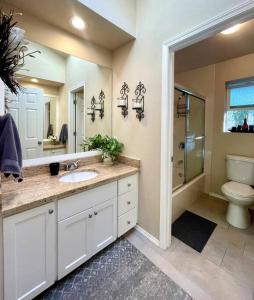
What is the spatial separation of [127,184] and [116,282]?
2.74ft

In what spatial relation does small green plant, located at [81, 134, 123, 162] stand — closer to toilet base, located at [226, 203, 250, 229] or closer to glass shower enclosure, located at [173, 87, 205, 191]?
glass shower enclosure, located at [173, 87, 205, 191]

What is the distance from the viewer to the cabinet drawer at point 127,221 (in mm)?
1778

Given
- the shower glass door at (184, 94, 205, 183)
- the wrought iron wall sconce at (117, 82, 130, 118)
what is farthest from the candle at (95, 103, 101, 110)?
the shower glass door at (184, 94, 205, 183)

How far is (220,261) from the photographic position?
62.2 inches

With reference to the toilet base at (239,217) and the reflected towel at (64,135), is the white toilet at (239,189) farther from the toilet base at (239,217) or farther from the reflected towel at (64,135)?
the reflected towel at (64,135)

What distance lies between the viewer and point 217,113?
→ 9.42 ft

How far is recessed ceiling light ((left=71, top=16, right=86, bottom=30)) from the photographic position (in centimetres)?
157

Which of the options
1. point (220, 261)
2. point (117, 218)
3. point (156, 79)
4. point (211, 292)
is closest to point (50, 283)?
point (117, 218)

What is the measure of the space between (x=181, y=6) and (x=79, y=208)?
6.29 ft

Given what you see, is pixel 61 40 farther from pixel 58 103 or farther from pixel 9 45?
pixel 9 45

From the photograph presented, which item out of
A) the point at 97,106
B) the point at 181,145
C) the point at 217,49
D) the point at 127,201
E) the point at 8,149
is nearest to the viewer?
the point at 8,149

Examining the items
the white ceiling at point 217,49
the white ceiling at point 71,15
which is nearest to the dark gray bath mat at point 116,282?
the white ceiling at point 71,15

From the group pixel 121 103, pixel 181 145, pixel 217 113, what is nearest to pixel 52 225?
pixel 121 103

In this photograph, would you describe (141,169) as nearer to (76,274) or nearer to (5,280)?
(76,274)
